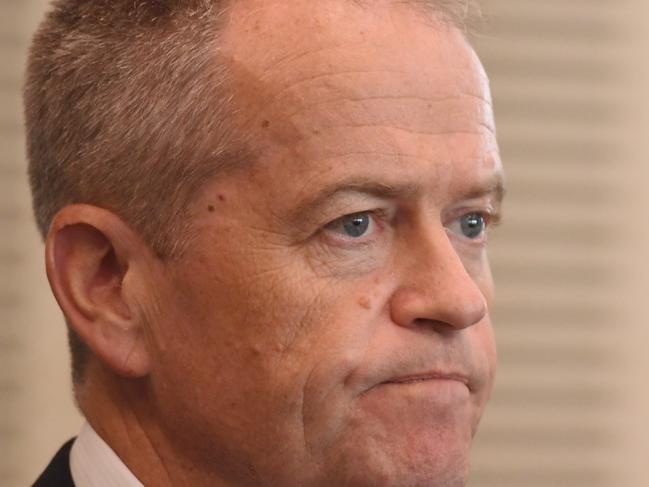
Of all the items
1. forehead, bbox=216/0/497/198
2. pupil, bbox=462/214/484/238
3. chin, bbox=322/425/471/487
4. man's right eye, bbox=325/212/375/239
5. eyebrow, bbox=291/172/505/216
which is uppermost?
forehead, bbox=216/0/497/198

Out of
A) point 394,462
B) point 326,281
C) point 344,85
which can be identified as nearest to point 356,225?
point 326,281

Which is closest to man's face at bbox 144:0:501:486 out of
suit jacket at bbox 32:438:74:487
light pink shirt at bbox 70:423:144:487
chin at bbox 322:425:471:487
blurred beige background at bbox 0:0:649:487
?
chin at bbox 322:425:471:487

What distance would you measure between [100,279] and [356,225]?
17.7 inches

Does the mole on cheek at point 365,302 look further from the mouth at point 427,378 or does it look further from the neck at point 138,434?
the neck at point 138,434

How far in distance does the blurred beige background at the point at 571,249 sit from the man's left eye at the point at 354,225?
8.32ft

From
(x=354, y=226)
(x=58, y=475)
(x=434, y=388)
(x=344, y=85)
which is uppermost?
(x=344, y=85)

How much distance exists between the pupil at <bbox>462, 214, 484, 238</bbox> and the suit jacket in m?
0.80

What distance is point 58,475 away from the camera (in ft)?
8.50

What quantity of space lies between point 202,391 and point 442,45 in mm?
699

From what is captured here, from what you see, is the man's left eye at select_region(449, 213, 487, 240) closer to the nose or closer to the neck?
the nose

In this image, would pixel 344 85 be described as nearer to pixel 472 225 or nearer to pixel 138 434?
pixel 472 225

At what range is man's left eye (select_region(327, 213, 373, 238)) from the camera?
2400 millimetres

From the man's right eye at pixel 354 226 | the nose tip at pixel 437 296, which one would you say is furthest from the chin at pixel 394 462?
the man's right eye at pixel 354 226

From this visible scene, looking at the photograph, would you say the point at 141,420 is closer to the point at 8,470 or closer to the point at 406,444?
the point at 406,444
